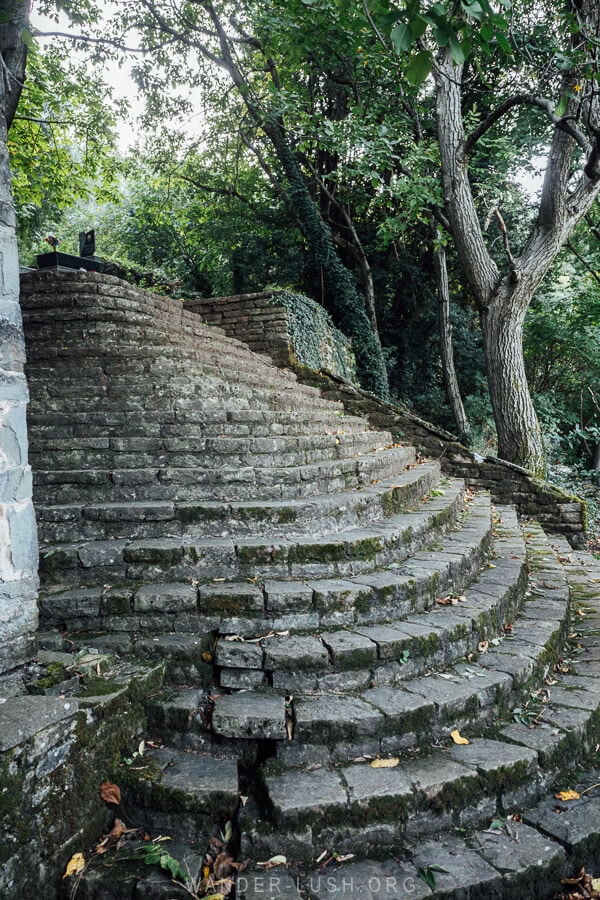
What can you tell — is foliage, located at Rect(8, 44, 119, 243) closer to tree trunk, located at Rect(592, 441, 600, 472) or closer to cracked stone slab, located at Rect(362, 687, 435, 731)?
cracked stone slab, located at Rect(362, 687, 435, 731)

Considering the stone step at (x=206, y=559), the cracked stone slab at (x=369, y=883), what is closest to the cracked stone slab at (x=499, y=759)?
the cracked stone slab at (x=369, y=883)

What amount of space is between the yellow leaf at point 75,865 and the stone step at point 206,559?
1258mm

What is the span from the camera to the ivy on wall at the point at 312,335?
8.42 m

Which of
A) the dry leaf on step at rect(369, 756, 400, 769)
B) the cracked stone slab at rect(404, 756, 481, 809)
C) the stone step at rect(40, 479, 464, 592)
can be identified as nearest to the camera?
the cracked stone slab at rect(404, 756, 481, 809)

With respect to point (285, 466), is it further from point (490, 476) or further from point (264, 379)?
point (490, 476)

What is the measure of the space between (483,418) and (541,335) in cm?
217

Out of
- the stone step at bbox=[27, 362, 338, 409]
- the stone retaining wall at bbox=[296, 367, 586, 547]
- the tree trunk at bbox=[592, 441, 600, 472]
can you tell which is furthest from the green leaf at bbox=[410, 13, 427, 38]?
the tree trunk at bbox=[592, 441, 600, 472]

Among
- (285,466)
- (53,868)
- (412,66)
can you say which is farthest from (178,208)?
(53,868)

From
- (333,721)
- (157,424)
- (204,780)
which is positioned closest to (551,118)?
(157,424)

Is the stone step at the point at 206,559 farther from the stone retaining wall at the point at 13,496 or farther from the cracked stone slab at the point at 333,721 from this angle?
the cracked stone slab at the point at 333,721

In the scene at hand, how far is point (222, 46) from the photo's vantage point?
925cm

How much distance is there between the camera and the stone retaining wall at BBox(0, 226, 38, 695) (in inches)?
82.4

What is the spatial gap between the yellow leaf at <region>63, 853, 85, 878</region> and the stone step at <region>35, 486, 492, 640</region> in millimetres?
833

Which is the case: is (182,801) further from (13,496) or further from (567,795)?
(567,795)
